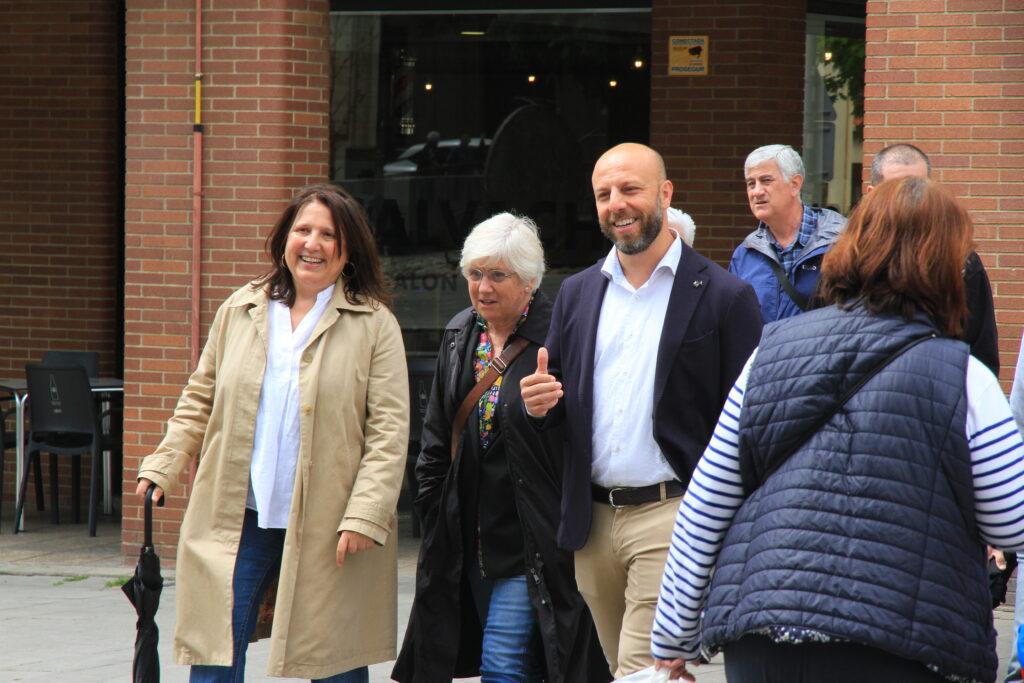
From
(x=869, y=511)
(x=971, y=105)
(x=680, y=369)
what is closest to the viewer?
(x=869, y=511)

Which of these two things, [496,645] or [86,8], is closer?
[496,645]

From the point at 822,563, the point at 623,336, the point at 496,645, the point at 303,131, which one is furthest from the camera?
the point at 303,131

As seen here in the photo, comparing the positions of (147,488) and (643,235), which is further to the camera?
(147,488)

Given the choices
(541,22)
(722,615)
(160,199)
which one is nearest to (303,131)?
(160,199)

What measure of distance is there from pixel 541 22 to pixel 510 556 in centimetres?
663

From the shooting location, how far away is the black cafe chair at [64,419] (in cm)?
946

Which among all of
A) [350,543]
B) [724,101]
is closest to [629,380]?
[350,543]

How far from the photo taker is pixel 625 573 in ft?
14.1

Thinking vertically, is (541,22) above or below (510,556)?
above

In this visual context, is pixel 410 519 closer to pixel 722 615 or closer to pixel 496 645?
pixel 496 645

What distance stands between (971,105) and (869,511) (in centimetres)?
488

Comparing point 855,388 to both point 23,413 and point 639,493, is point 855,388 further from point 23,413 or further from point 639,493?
point 23,413

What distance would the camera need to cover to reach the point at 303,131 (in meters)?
8.23

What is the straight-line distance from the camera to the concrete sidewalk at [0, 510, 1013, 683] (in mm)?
6195
